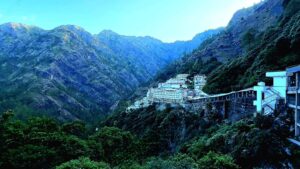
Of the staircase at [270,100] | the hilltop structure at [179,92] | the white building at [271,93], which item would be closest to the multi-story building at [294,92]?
the white building at [271,93]

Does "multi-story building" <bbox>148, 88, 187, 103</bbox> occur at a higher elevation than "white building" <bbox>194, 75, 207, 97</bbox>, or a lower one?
lower

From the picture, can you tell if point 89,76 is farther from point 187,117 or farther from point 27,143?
point 27,143

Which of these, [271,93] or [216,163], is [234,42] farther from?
[216,163]

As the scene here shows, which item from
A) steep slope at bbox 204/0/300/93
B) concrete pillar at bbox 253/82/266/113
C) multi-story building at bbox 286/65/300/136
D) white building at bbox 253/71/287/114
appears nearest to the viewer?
multi-story building at bbox 286/65/300/136

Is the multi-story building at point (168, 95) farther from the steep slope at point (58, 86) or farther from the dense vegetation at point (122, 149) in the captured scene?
the steep slope at point (58, 86)

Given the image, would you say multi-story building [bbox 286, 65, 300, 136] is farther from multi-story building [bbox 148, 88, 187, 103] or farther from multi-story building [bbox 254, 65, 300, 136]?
multi-story building [bbox 148, 88, 187, 103]

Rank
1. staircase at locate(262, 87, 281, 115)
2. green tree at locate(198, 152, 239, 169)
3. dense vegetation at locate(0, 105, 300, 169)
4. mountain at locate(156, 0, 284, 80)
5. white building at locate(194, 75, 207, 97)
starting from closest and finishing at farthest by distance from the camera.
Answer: green tree at locate(198, 152, 239, 169) < dense vegetation at locate(0, 105, 300, 169) < staircase at locate(262, 87, 281, 115) < white building at locate(194, 75, 207, 97) < mountain at locate(156, 0, 284, 80)

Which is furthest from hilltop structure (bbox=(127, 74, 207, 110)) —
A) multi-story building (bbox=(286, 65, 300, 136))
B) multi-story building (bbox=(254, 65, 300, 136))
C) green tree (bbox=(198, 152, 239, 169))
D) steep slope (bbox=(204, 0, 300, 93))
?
green tree (bbox=(198, 152, 239, 169))

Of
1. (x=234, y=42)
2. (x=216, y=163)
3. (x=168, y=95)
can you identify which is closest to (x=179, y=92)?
(x=168, y=95)
